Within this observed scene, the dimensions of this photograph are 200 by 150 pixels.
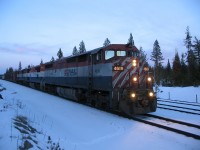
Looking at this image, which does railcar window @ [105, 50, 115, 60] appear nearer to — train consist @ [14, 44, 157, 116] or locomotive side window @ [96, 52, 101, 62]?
train consist @ [14, 44, 157, 116]

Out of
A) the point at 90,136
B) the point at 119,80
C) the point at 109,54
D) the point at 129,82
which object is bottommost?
the point at 90,136

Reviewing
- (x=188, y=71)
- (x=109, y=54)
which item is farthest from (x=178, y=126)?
(x=188, y=71)

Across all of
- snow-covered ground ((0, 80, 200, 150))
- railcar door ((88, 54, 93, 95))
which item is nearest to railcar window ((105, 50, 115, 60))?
railcar door ((88, 54, 93, 95))

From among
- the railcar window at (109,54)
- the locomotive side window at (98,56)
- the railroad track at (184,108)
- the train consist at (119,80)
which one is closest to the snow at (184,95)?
the railroad track at (184,108)

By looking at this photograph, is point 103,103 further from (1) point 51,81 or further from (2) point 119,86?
(1) point 51,81

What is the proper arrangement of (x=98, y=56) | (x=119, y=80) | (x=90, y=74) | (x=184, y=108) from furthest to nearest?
(x=184, y=108), (x=90, y=74), (x=98, y=56), (x=119, y=80)

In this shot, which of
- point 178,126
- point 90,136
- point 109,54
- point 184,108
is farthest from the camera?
point 184,108

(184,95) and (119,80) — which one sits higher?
(119,80)

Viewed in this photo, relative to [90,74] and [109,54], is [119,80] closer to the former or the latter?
[109,54]

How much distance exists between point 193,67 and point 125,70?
1471 inches

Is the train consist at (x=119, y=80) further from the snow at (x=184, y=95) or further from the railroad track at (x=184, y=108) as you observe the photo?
the snow at (x=184, y=95)

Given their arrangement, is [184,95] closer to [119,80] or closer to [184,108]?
[184,108]

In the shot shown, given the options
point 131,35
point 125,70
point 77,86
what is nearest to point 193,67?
point 131,35

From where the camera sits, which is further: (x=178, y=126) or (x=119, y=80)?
(x=119, y=80)
